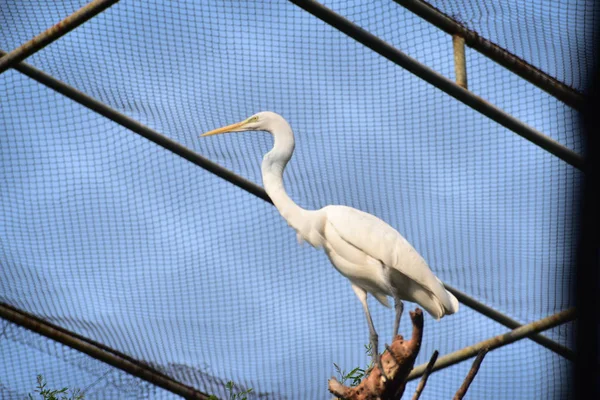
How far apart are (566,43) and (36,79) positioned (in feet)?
5.97

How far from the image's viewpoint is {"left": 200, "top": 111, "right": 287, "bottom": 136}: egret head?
330cm

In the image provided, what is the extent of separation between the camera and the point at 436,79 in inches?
97.5

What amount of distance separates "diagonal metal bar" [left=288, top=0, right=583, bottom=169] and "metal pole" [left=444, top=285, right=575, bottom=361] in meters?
0.86

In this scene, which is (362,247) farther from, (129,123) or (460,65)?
(129,123)

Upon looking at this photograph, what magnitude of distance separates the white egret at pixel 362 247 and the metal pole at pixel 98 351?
2.46ft

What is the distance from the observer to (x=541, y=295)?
3.28 m

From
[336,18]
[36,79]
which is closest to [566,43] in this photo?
[336,18]

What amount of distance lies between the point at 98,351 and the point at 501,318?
60.6 inches

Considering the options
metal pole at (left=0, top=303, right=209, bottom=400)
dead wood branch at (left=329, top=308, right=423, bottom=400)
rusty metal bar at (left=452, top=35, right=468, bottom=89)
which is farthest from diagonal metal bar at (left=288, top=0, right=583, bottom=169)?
metal pole at (left=0, top=303, right=209, bottom=400)

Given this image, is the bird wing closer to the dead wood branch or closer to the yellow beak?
the yellow beak

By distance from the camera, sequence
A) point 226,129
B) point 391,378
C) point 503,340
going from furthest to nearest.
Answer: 1. point 226,129
2. point 503,340
3. point 391,378

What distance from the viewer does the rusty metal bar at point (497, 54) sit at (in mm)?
2428

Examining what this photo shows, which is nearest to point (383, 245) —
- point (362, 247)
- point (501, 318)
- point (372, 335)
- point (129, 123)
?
point (362, 247)

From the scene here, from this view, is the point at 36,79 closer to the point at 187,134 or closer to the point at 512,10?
the point at 187,134
